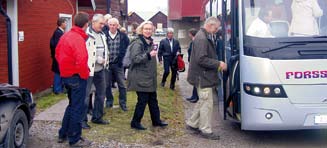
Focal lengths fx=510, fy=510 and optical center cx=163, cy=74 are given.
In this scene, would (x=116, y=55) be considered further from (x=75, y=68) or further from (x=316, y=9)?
(x=316, y=9)

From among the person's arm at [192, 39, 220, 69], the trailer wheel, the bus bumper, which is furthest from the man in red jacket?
the bus bumper

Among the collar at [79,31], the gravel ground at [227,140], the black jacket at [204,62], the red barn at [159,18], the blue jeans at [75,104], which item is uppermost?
the red barn at [159,18]

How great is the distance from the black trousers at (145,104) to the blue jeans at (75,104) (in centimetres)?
133

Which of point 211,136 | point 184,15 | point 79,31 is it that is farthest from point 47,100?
point 184,15

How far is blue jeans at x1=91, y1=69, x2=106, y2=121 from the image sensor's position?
8.18 metres

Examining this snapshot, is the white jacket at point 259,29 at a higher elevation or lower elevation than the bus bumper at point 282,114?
higher

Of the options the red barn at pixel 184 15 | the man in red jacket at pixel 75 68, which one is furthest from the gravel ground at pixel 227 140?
the red barn at pixel 184 15

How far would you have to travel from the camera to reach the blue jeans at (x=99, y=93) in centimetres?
818

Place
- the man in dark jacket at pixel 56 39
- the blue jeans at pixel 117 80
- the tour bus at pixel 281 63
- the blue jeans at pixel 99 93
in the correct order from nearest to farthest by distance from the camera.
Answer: the tour bus at pixel 281 63 → the blue jeans at pixel 99 93 → the blue jeans at pixel 117 80 → the man in dark jacket at pixel 56 39

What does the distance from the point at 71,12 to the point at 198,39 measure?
8590 mm

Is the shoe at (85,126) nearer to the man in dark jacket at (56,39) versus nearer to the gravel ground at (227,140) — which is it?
the gravel ground at (227,140)

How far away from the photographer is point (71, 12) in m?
15.5

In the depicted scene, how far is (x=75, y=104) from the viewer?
6.79 meters

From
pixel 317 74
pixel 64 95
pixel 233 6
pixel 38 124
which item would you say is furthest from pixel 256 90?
pixel 64 95
